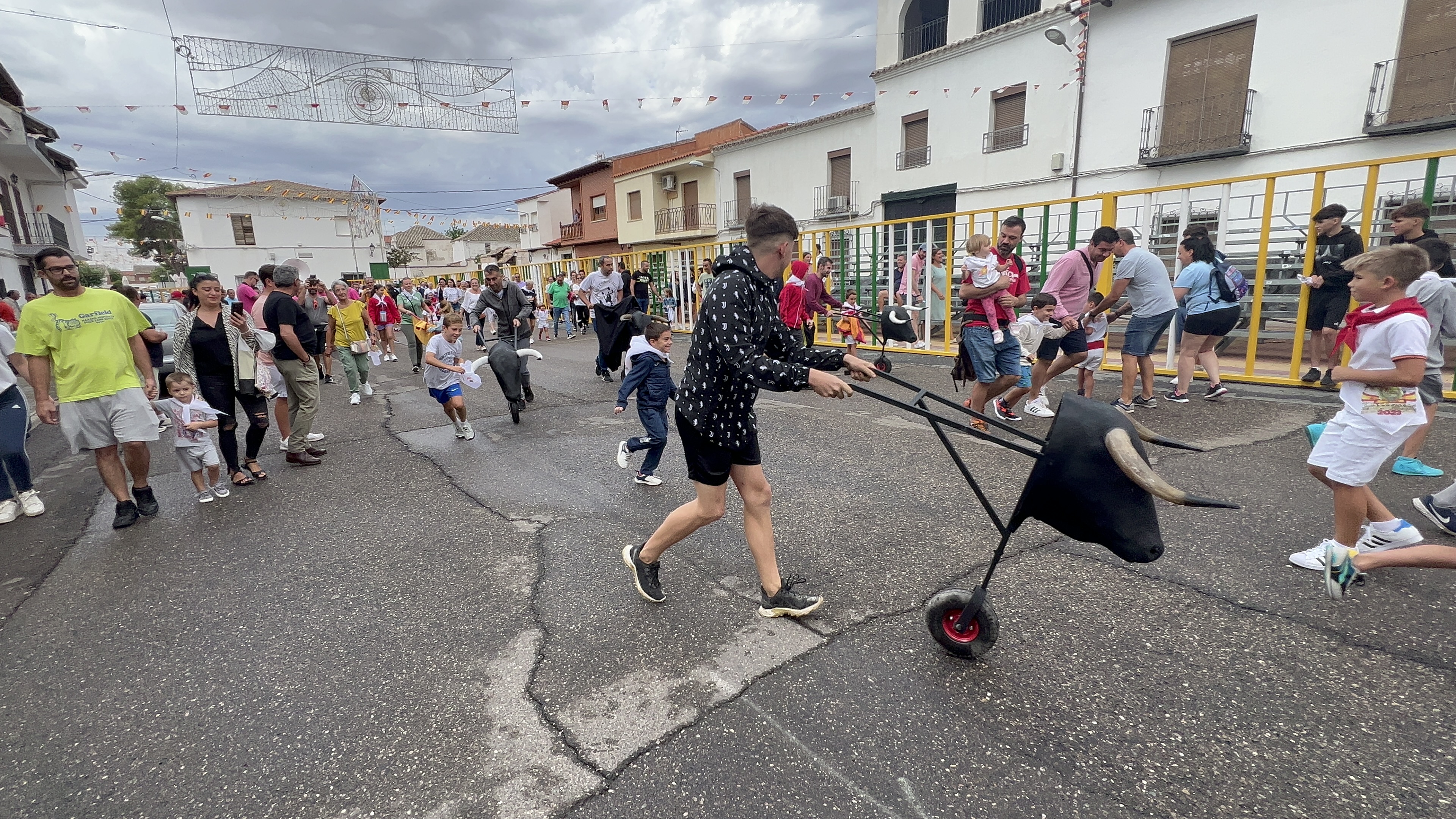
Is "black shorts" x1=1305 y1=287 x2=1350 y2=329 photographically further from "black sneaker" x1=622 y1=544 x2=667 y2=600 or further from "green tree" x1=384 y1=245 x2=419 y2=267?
"green tree" x1=384 y1=245 x2=419 y2=267

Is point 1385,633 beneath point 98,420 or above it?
beneath

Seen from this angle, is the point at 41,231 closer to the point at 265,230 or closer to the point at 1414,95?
the point at 265,230

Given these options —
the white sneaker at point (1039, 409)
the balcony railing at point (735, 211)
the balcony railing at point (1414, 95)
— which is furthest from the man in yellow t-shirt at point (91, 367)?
the balcony railing at point (735, 211)

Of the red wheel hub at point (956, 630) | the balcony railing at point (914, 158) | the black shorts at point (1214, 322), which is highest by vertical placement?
the balcony railing at point (914, 158)

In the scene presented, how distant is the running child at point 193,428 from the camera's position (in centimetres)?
492

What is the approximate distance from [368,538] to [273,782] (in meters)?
2.23

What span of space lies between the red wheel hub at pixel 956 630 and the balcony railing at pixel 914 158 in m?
20.0

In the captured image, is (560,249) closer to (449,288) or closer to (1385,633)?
(449,288)

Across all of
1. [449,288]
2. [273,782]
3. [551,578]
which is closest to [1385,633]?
[551,578]

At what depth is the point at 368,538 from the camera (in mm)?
4207

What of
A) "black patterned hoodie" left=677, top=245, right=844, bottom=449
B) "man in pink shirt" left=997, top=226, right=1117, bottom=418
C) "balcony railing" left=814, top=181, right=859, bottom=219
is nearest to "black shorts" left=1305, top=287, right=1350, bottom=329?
"man in pink shirt" left=997, top=226, right=1117, bottom=418

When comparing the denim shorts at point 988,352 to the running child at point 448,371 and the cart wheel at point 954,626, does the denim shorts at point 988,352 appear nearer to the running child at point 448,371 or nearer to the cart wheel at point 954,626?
the cart wheel at point 954,626

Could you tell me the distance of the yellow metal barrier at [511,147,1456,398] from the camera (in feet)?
23.7

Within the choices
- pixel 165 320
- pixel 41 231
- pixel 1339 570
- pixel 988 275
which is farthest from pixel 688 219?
pixel 1339 570
